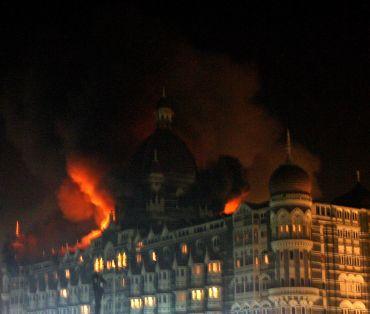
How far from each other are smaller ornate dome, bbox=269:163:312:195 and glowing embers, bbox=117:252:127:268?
113 ft

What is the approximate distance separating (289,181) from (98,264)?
4520 centimetres

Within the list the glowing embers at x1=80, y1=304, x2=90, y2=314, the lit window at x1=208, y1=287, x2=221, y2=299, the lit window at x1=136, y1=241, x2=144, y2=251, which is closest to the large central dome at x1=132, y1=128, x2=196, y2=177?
the lit window at x1=136, y1=241, x2=144, y2=251

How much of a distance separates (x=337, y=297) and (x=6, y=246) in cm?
7651

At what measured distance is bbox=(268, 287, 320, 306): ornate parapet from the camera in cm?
9881

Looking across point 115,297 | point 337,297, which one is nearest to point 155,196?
point 115,297

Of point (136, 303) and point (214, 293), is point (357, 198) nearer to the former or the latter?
point (214, 293)

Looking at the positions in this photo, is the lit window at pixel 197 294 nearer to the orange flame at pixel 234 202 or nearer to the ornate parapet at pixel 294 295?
the ornate parapet at pixel 294 295

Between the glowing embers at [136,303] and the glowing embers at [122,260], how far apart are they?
614 cm

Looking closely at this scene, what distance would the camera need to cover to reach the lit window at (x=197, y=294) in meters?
113

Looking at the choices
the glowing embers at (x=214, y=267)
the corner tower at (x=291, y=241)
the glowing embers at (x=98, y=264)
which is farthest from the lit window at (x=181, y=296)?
the glowing embers at (x=98, y=264)

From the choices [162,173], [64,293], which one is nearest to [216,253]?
[162,173]

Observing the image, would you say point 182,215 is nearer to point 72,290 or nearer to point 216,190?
point 216,190

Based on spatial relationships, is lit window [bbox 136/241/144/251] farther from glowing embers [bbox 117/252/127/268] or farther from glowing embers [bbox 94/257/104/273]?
glowing embers [bbox 94/257/104/273]

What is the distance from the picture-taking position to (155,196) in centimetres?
13338
